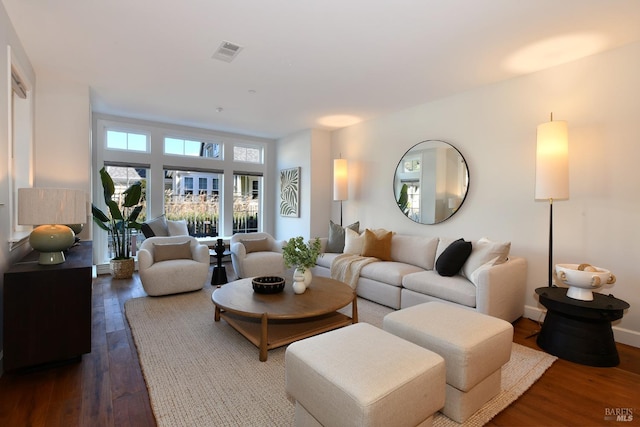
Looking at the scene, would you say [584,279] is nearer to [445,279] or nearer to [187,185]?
[445,279]

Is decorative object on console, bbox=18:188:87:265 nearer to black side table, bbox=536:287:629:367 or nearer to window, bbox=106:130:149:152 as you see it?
window, bbox=106:130:149:152

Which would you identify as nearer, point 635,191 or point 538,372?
point 538,372

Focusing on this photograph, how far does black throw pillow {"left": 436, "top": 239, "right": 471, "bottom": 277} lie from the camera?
3357 mm

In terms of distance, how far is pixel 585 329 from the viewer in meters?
2.51

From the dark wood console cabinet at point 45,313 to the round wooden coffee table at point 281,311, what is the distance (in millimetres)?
993

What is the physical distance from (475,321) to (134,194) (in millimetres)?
4966

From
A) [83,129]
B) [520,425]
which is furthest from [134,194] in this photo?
[520,425]

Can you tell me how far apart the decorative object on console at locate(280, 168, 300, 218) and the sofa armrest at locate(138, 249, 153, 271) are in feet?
9.58

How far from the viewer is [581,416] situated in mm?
1869

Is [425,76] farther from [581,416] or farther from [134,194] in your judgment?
[134,194]

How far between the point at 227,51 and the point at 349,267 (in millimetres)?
2890

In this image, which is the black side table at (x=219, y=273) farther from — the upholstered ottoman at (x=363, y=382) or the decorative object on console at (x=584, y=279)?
the decorative object on console at (x=584, y=279)

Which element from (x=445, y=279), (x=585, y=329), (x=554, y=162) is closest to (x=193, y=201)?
(x=445, y=279)

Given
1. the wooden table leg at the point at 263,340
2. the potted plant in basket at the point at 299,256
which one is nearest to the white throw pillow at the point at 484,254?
the potted plant in basket at the point at 299,256
